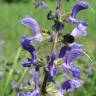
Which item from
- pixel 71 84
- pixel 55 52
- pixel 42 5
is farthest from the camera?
pixel 42 5

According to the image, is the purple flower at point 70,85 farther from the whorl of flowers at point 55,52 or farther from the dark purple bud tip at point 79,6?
the dark purple bud tip at point 79,6

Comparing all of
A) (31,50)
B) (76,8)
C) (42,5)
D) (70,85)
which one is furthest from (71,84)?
(42,5)

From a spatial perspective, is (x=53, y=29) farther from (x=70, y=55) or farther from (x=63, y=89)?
(x=63, y=89)

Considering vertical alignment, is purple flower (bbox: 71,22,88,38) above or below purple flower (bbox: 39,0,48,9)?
below

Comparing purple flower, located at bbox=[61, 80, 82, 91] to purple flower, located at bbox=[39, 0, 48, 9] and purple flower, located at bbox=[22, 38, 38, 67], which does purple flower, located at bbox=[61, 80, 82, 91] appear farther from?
purple flower, located at bbox=[39, 0, 48, 9]

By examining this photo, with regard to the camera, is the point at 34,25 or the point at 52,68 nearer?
the point at 52,68

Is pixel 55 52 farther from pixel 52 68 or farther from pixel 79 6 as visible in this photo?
pixel 79 6

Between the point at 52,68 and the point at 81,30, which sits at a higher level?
the point at 81,30

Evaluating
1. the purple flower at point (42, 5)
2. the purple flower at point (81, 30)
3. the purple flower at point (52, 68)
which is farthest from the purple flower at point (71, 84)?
the purple flower at point (42, 5)

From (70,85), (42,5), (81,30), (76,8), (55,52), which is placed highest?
(42,5)

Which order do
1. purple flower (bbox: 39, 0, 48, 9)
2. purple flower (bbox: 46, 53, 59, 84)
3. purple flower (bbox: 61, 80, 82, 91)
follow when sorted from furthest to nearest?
purple flower (bbox: 39, 0, 48, 9), purple flower (bbox: 61, 80, 82, 91), purple flower (bbox: 46, 53, 59, 84)

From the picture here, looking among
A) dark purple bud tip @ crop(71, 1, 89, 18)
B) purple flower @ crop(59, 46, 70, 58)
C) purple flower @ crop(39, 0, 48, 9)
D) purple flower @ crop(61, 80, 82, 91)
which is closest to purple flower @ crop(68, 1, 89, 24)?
dark purple bud tip @ crop(71, 1, 89, 18)

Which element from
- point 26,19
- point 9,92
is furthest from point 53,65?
point 9,92
